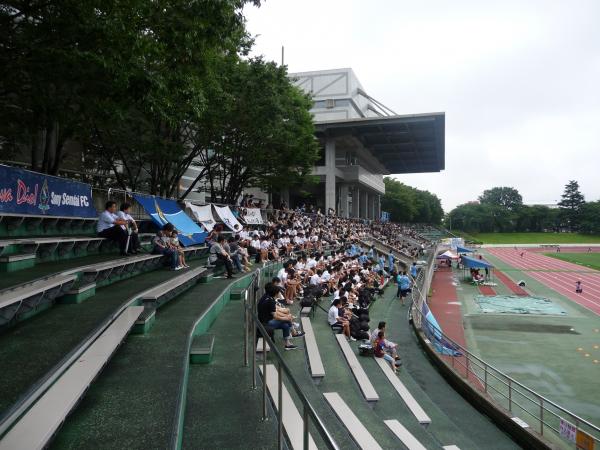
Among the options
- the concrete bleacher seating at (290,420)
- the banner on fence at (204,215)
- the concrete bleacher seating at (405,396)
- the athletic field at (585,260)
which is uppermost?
the banner on fence at (204,215)

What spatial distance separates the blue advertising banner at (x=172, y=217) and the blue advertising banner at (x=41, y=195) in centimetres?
182

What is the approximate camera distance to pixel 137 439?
10.8 ft

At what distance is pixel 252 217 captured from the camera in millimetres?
22844

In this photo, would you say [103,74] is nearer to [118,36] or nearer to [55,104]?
[118,36]

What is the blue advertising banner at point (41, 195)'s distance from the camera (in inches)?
330

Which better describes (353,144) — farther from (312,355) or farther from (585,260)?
(312,355)

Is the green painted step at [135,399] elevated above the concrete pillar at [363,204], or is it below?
below

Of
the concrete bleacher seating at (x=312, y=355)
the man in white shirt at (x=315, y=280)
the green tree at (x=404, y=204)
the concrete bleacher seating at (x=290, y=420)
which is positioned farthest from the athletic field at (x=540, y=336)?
the green tree at (x=404, y=204)

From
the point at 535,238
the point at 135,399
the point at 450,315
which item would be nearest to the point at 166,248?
the point at 135,399

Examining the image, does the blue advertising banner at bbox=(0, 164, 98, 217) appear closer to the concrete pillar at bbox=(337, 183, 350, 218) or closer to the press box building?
the press box building

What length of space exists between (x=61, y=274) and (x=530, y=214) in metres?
130

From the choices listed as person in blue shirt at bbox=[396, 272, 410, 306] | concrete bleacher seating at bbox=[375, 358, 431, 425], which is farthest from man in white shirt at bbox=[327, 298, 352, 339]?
person in blue shirt at bbox=[396, 272, 410, 306]

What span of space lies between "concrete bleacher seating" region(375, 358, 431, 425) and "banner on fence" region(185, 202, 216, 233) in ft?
31.3

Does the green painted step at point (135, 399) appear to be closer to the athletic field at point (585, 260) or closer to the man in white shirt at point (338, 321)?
the man in white shirt at point (338, 321)
